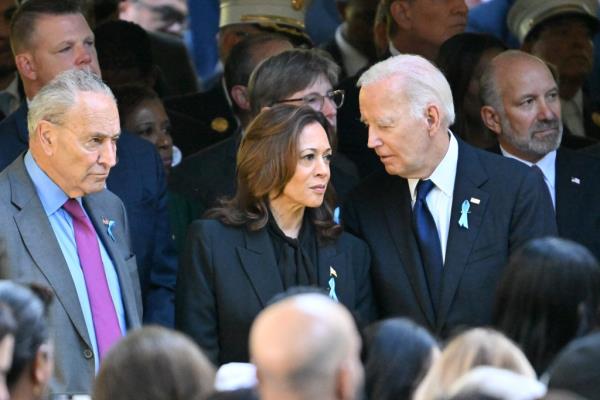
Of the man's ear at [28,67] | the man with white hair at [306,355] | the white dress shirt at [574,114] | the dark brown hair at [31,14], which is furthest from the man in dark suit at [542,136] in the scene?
the man with white hair at [306,355]

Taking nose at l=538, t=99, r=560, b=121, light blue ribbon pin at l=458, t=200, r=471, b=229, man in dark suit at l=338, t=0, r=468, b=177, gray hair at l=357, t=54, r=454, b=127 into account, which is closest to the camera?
light blue ribbon pin at l=458, t=200, r=471, b=229

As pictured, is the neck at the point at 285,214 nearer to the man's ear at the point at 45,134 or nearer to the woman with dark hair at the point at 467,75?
the man's ear at the point at 45,134

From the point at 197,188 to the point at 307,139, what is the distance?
4.20 feet

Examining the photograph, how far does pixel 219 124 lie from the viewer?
31.5ft

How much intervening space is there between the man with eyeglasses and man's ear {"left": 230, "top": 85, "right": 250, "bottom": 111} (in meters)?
0.07

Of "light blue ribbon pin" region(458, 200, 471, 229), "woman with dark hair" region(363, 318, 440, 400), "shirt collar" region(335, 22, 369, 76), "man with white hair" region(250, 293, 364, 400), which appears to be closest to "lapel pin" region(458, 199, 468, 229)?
"light blue ribbon pin" region(458, 200, 471, 229)

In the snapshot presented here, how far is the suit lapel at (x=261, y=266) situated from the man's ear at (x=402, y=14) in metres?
2.68

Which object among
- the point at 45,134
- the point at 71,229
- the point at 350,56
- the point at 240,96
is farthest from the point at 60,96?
the point at 350,56

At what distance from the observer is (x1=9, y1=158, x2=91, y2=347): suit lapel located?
6.70 metres

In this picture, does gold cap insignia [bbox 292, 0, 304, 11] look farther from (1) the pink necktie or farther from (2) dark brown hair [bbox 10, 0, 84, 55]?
(1) the pink necktie

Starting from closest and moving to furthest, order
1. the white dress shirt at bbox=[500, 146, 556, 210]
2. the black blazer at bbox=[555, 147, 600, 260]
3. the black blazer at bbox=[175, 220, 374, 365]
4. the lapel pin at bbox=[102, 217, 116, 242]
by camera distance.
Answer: the black blazer at bbox=[175, 220, 374, 365] → the lapel pin at bbox=[102, 217, 116, 242] → the black blazer at bbox=[555, 147, 600, 260] → the white dress shirt at bbox=[500, 146, 556, 210]

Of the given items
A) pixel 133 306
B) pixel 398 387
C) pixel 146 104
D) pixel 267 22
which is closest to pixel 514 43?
pixel 267 22

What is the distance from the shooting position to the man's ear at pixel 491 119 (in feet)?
27.2

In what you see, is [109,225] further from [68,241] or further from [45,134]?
[45,134]
